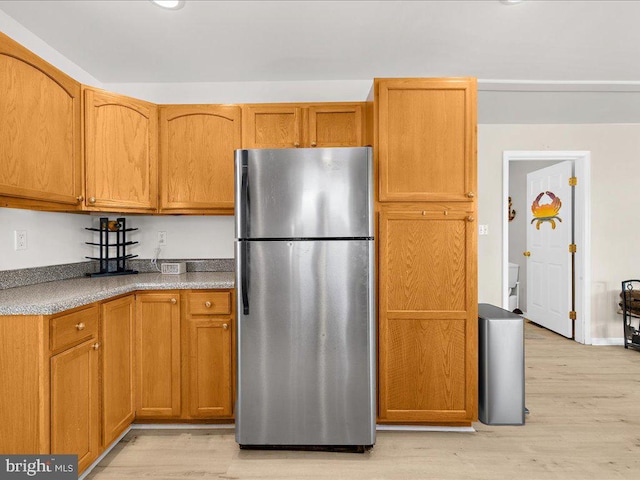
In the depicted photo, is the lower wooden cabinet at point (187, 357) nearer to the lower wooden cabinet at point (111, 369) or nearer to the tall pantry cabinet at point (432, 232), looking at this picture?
the lower wooden cabinet at point (111, 369)

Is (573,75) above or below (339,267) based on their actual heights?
above

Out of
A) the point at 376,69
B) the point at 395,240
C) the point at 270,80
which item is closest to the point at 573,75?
the point at 376,69

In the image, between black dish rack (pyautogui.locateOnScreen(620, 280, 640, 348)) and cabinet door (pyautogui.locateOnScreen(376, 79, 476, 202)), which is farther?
black dish rack (pyautogui.locateOnScreen(620, 280, 640, 348))

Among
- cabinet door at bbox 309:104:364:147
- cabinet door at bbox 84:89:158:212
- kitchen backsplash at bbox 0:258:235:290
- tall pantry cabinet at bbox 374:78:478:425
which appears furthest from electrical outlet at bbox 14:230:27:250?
tall pantry cabinet at bbox 374:78:478:425

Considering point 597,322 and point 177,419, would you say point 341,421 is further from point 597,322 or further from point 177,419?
point 597,322

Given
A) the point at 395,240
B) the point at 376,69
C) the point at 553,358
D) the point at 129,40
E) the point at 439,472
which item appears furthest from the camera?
the point at 553,358

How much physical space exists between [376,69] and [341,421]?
2437 mm

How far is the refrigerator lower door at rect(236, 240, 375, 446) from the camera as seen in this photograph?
2062mm

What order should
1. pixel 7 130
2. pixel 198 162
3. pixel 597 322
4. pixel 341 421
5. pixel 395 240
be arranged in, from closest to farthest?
pixel 7 130, pixel 341 421, pixel 395 240, pixel 198 162, pixel 597 322

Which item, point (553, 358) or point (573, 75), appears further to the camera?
point (553, 358)

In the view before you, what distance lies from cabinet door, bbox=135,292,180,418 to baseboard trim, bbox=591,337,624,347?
4172 mm

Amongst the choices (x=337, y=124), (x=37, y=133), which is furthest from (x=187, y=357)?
(x=337, y=124)

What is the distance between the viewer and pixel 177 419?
2.36 metres
